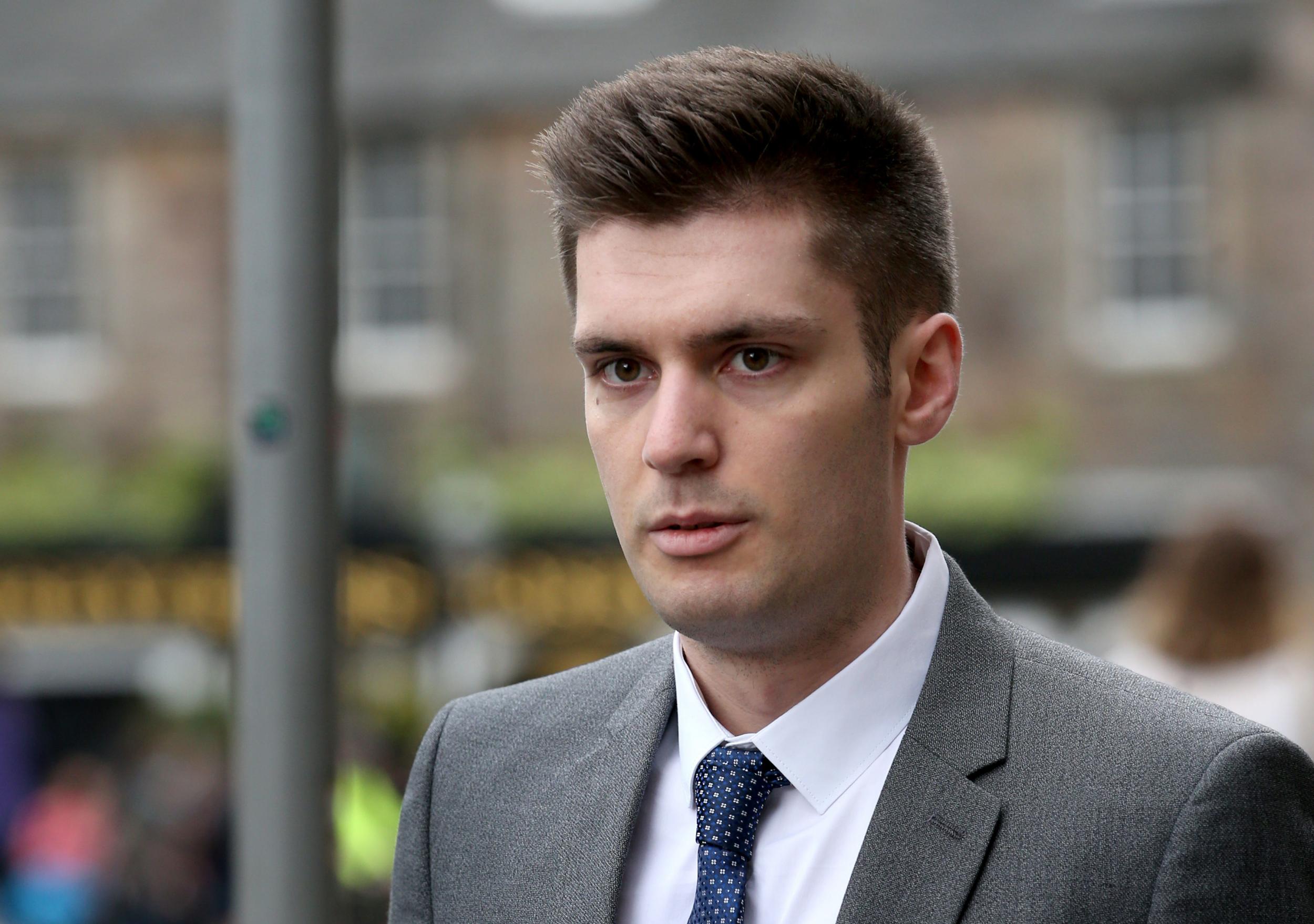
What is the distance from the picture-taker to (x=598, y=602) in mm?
15523

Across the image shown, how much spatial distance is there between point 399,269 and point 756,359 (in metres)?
16.3

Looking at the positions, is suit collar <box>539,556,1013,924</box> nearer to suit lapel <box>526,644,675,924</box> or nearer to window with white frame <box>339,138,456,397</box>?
suit lapel <box>526,644,675,924</box>

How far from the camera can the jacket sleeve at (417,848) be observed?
245 centimetres

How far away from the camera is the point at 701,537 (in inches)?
81.0

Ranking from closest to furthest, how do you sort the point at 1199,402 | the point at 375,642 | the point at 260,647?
the point at 260,647, the point at 375,642, the point at 1199,402

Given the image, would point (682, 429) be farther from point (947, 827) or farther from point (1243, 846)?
point (1243, 846)

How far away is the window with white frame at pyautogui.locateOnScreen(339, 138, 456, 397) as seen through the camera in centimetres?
1775

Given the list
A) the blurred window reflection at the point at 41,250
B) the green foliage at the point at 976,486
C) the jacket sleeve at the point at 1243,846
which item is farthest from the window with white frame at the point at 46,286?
the jacket sleeve at the point at 1243,846

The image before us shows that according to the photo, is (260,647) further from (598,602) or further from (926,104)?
(926,104)

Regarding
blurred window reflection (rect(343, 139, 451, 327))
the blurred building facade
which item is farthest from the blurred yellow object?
blurred window reflection (rect(343, 139, 451, 327))

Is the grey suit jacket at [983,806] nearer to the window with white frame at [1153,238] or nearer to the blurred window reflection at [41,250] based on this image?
the window with white frame at [1153,238]

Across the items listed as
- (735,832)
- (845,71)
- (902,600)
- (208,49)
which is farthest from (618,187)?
(208,49)

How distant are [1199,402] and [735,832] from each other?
51.3 ft

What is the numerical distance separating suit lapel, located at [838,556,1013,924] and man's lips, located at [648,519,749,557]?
0.36 meters
